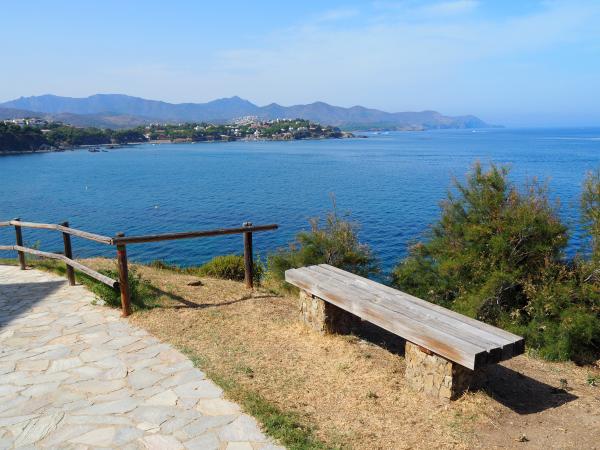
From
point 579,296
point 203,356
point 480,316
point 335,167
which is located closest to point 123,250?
point 203,356

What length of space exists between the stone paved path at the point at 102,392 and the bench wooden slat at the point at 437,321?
1.92 meters

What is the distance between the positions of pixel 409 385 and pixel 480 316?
3.12m

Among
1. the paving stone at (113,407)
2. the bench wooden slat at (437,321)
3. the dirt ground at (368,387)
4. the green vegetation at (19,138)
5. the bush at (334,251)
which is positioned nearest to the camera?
the dirt ground at (368,387)

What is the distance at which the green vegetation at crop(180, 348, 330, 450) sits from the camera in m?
3.86

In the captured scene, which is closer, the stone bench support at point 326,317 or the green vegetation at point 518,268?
the stone bench support at point 326,317

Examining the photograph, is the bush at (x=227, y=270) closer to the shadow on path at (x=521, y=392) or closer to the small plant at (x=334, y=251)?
the small plant at (x=334, y=251)

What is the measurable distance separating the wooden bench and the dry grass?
0.22 metres

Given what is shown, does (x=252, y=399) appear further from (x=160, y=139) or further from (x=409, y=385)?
Answer: (x=160, y=139)

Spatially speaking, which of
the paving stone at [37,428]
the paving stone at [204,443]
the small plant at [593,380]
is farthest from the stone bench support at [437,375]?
the paving stone at [37,428]

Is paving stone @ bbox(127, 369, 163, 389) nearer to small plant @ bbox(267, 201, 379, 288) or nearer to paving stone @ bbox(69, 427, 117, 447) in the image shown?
paving stone @ bbox(69, 427, 117, 447)

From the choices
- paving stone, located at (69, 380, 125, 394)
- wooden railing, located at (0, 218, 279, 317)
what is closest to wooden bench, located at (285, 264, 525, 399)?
wooden railing, located at (0, 218, 279, 317)

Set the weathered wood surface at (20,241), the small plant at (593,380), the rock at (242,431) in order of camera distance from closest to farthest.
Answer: the rock at (242,431), the small plant at (593,380), the weathered wood surface at (20,241)

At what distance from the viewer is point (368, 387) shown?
490 cm

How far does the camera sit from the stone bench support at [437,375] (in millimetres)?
4508
